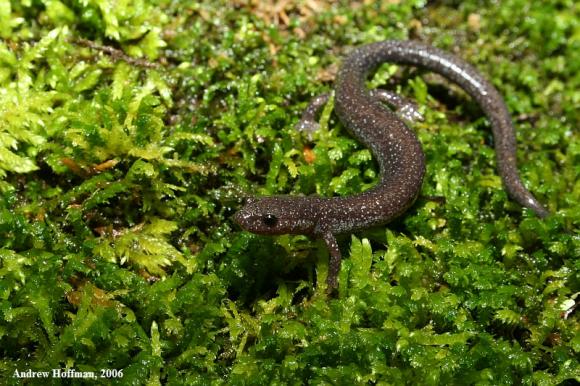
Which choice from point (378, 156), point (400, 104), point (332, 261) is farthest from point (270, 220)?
point (400, 104)

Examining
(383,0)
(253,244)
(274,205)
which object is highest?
(383,0)

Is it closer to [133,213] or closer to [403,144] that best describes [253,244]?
[133,213]

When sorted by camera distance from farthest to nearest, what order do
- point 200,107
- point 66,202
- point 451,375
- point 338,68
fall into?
point 338,68
point 200,107
point 66,202
point 451,375

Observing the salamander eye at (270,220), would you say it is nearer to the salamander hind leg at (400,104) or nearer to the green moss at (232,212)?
the green moss at (232,212)

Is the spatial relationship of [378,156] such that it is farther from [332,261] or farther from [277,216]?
[277,216]

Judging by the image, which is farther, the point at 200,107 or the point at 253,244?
the point at 200,107

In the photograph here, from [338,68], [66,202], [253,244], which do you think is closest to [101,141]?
[66,202]

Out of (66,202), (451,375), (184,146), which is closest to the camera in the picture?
(451,375)
